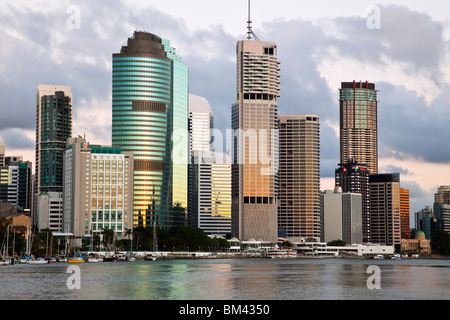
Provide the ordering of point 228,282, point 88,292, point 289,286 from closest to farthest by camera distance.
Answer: point 88,292
point 289,286
point 228,282

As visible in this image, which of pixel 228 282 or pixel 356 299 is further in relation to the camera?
pixel 228 282

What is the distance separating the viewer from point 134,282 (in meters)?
134
